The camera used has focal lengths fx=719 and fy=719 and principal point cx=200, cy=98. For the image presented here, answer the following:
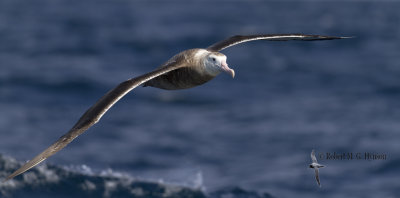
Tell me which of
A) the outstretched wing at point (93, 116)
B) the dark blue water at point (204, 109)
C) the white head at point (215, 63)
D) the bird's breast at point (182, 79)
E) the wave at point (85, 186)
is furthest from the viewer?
the dark blue water at point (204, 109)

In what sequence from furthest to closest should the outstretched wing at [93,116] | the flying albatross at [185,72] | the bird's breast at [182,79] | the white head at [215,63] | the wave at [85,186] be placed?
the wave at [85,186]
the bird's breast at [182,79]
the white head at [215,63]
the flying albatross at [185,72]
the outstretched wing at [93,116]

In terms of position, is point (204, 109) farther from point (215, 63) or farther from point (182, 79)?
point (215, 63)

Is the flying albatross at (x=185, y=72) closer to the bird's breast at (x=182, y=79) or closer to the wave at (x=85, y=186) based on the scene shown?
the bird's breast at (x=182, y=79)

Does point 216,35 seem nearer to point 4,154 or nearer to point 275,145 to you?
point 275,145

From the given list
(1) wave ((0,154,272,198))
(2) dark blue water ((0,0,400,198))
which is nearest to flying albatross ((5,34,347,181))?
(1) wave ((0,154,272,198))

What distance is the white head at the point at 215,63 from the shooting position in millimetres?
14102

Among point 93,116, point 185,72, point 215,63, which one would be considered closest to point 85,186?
point 185,72

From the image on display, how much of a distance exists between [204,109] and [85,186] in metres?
15.6

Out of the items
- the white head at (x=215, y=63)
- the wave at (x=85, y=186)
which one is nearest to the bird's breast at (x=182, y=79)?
the white head at (x=215, y=63)

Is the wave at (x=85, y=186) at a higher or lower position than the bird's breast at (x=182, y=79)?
higher

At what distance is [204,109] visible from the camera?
39.1m

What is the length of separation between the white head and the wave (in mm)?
10520

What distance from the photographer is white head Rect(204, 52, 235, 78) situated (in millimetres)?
14102

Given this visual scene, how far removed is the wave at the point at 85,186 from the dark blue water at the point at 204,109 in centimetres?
5
